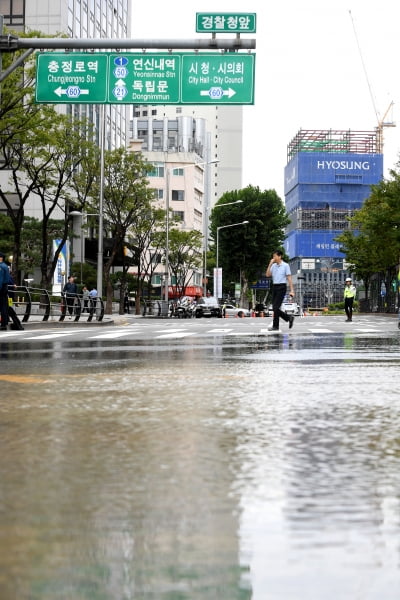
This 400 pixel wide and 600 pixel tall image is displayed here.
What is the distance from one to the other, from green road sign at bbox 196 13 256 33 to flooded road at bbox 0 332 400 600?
16.1 metres

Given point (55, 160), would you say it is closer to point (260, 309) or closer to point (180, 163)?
point (260, 309)

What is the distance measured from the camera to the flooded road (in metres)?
2.50

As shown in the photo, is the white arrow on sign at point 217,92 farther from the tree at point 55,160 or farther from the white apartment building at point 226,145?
the white apartment building at point 226,145

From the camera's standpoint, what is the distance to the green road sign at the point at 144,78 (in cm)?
2623

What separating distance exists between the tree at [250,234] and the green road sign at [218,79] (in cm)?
6250

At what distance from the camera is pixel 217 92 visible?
2639cm

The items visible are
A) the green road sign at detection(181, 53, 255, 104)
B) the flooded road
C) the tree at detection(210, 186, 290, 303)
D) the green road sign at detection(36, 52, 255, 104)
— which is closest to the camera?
the flooded road

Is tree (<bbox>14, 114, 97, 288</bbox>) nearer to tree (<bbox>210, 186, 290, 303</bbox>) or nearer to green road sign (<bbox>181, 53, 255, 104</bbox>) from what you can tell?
green road sign (<bbox>181, 53, 255, 104</bbox>)

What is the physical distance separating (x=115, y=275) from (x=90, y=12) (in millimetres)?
20052

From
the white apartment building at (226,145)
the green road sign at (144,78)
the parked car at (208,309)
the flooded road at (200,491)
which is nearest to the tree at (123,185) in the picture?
the parked car at (208,309)

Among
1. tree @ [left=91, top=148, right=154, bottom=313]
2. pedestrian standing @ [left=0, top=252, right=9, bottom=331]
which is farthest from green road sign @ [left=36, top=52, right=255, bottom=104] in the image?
tree @ [left=91, top=148, right=154, bottom=313]

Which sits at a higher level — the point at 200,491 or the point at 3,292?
the point at 3,292

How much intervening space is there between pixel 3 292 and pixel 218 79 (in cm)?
805

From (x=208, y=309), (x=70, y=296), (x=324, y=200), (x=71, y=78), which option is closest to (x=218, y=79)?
(x=71, y=78)
